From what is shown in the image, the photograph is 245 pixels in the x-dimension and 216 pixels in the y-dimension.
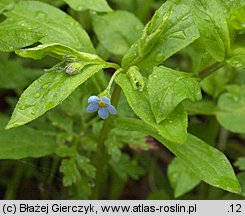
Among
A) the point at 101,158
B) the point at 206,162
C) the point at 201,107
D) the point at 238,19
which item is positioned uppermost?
the point at 238,19

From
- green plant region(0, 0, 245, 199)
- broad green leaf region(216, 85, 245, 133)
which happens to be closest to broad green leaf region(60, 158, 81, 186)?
green plant region(0, 0, 245, 199)

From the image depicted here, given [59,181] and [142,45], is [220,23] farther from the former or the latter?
[59,181]

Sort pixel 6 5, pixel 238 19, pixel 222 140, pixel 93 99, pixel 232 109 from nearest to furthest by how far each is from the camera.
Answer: pixel 93 99, pixel 238 19, pixel 6 5, pixel 232 109, pixel 222 140

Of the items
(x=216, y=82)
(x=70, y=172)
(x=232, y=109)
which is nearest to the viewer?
(x=70, y=172)

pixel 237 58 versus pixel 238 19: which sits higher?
pixel 238 19

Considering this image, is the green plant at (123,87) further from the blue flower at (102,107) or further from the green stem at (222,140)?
the green stem at (222,140)

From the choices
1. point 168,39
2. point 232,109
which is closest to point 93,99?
point 168,39

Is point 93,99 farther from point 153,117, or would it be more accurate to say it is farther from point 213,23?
point 213,23
